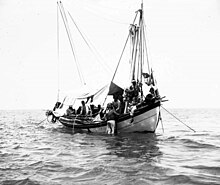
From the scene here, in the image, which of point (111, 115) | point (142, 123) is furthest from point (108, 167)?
point (142, 123)

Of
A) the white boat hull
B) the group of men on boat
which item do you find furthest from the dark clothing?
the white boat hull

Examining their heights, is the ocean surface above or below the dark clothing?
below

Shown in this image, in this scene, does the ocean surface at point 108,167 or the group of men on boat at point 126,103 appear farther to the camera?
the group of men on boat at point 126,103

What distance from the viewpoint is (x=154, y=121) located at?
19.6m

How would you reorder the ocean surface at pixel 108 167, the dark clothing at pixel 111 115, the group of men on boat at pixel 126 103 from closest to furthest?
the ocean surface at pixel 108 167
the group of men on boat at pixel 126 103
the dark clothing at pixel 111 115

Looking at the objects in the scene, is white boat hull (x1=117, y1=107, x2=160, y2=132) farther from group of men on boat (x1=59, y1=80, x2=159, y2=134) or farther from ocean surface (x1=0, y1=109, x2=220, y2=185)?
ocean surface (x1=0, y1=109, x2=220, y2=185)

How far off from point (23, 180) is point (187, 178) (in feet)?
16.0

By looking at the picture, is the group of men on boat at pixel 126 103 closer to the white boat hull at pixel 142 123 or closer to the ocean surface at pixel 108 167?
the white boat hull at pixel 142 123

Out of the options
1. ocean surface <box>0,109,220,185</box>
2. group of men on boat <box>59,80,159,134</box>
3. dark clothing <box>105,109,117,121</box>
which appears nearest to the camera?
ocean surface <box>0,109,220,185</box>

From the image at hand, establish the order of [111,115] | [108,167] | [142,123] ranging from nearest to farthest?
Result: [108,167] < [111,115] < [142,123]

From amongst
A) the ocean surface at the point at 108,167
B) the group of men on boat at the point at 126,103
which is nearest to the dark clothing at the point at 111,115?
the group of men on boat at the point at 126,103


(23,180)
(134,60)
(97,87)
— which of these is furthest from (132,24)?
Answer: (23,180)

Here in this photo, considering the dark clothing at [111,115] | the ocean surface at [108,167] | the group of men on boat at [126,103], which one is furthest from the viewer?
the dark clothing at [111,115]

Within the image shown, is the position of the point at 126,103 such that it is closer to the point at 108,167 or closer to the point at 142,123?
the point at 142,123
